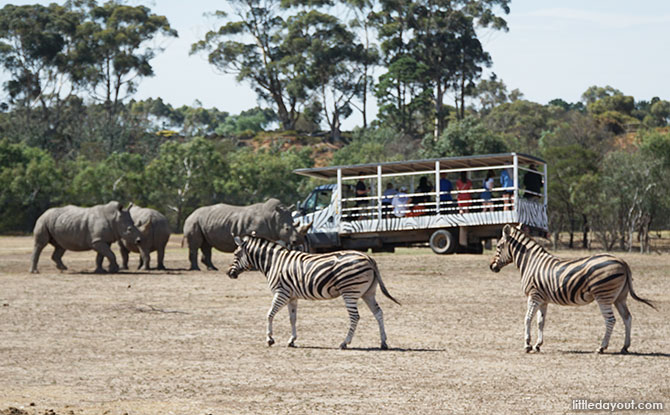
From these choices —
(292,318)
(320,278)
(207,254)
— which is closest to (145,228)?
(207,254)

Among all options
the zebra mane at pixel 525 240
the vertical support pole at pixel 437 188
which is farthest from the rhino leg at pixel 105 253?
the zebra mane at pixel 525 240

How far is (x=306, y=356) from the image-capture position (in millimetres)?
12297

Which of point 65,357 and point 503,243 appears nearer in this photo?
point 65,357

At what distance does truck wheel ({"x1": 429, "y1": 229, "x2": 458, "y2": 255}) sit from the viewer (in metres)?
30.9

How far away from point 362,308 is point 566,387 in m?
8.00

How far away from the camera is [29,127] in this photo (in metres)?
81.5

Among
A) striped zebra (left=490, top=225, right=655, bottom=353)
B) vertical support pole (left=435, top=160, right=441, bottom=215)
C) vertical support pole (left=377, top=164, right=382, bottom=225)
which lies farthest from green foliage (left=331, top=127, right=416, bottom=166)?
striped zebra (left=490, top=225, right=655, bottom=353)

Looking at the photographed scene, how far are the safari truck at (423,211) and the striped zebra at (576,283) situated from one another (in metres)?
17.1

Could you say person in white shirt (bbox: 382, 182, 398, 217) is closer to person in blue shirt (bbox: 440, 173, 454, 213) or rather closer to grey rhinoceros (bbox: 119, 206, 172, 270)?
person in blue shirt (bbox: 440, 173, 454, 213)

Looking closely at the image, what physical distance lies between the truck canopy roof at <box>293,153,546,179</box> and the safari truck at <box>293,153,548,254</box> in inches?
1.4

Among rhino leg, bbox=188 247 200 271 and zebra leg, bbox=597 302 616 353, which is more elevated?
rhino leg, bbox=188 247 200 271

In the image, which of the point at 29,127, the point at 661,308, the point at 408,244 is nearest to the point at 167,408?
the point at 661,308

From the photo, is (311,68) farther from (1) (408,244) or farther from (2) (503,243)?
(2) (503,243)

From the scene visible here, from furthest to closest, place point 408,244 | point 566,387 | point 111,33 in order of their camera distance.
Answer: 1. point 111,33
2. point 408,244
3. point 566,387
